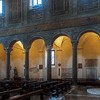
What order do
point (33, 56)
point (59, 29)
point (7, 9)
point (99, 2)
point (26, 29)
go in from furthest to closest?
point (33, 56), point (7, 9), point (26, 29), point (59, 29), point (99, 2)

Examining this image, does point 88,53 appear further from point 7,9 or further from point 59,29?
point 7,9

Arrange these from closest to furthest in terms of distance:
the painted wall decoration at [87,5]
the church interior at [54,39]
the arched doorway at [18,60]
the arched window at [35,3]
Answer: the painted wall decoration at [87,5]
the church interior at [54,39]
the arched window at [35,3]
the arched doorway at [18,60]

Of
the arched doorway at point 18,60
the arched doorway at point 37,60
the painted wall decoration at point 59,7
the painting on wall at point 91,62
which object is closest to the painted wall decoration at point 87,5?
the painted wall decoration at point 59,7

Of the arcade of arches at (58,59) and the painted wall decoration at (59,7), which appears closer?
the painted wall decoration at (59,7)

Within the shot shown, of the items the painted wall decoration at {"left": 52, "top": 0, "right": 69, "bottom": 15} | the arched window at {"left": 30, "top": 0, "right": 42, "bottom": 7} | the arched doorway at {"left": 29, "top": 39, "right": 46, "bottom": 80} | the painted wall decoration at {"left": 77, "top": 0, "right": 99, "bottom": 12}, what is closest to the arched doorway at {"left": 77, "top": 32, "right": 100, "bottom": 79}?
the painted wall decoration at {"left": 52, "top": 0, "right": 69, "bottom": 15}

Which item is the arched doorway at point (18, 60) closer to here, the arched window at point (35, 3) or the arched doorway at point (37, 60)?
the arched doorway at point (37, 60)

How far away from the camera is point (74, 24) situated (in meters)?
23.6

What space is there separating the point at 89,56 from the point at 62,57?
3.46 meters

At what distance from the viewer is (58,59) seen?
29.7 meters

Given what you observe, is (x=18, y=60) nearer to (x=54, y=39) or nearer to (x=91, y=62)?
(x=54, y=39)

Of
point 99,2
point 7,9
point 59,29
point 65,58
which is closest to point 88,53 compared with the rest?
point 65,58

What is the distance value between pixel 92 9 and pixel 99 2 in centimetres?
89

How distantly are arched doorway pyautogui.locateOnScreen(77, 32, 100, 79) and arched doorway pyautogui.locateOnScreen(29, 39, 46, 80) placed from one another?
16.7 ft

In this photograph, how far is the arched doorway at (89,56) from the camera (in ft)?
89.9
